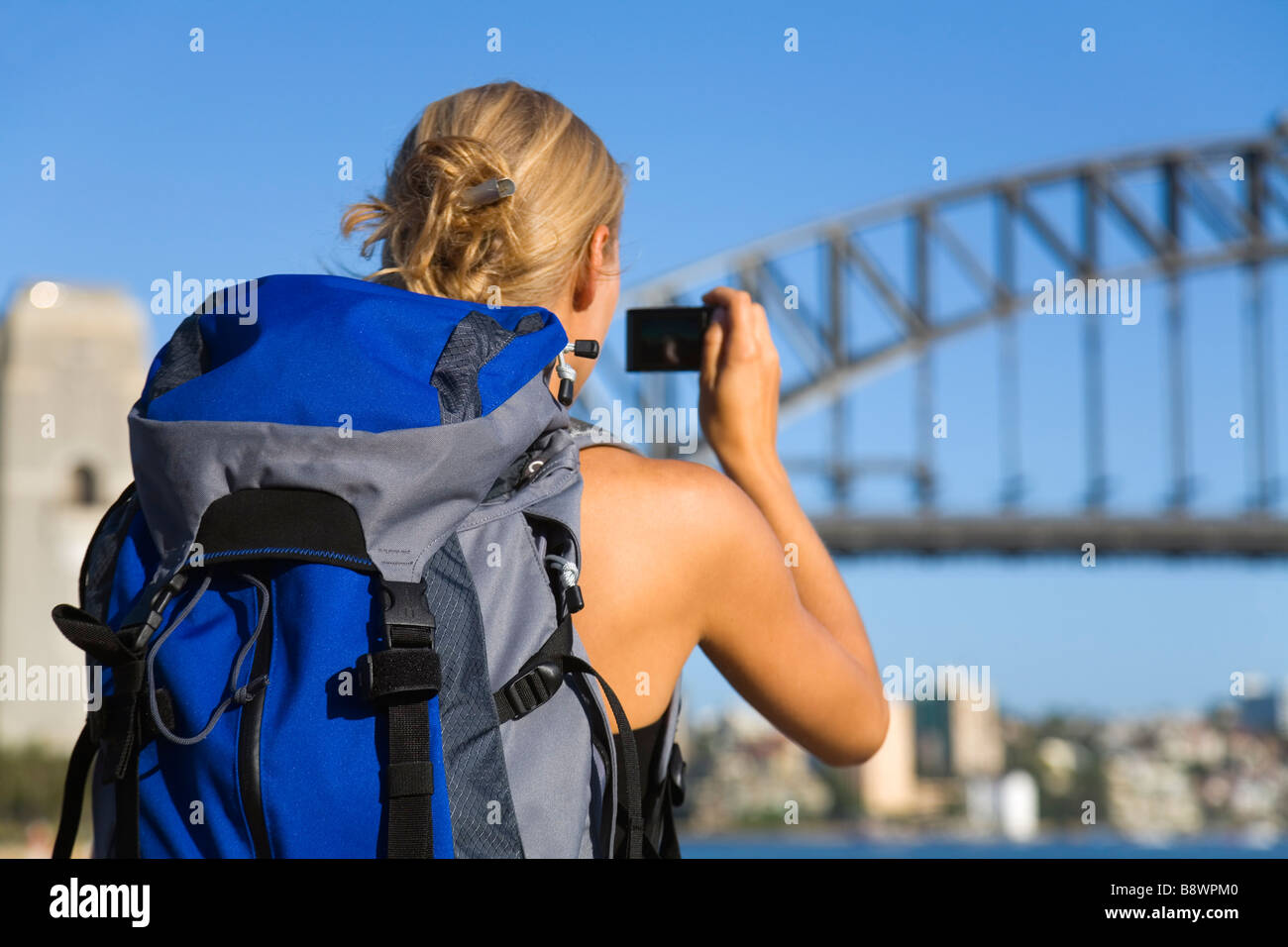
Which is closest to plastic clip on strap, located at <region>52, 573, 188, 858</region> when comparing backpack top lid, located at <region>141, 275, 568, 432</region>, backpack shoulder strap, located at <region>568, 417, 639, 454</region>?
backpack top lid, located at <region>141, 275, 568, 432</region>

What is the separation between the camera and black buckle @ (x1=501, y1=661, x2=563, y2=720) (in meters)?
1.27

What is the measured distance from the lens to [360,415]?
1.31 meters

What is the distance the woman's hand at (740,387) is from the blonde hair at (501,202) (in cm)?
23

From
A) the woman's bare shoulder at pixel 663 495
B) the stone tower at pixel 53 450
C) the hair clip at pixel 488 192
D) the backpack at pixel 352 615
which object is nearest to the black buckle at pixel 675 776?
the backpack at pixel 352 615

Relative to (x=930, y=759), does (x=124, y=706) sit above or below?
above

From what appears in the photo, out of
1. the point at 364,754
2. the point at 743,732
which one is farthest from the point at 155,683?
the point at 743,732

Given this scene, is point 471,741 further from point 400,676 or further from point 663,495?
point 663,495

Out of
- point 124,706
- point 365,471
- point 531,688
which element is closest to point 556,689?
point 531,688

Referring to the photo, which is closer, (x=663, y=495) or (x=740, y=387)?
(x=663, y=495)

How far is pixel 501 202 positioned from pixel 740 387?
0.37 metres

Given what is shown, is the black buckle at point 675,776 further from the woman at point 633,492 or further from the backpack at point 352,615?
the backpack at point 352,615

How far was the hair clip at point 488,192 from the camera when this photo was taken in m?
1.45

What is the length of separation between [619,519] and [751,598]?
162mm

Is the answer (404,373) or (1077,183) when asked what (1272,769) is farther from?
(404,373)
